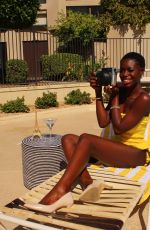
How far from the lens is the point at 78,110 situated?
400 inches

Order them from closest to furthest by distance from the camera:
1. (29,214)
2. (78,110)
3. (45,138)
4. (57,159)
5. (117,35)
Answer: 1. (29,214)
2. (57,159)
3. (45,138)
4. (78,110)
5. (117,35)

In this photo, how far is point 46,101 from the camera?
1018 cm

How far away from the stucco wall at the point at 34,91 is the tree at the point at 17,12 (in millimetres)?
3160

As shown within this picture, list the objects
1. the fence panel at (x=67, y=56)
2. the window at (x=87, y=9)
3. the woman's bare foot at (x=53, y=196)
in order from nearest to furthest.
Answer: the woman's bare foot at (x=53, y=196) < the fence panel at (x=67, y=56) < the window at (x=87, y=9)

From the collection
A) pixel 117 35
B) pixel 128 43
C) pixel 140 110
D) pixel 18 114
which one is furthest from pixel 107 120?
pixel 117 35

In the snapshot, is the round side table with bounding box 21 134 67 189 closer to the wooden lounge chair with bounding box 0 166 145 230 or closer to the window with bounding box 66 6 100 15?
the wooden lounge chair with bounding box 0 166 145 230

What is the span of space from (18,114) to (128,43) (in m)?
7.82

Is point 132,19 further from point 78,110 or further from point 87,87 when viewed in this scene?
point 78,110

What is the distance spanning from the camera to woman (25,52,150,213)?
299 cm

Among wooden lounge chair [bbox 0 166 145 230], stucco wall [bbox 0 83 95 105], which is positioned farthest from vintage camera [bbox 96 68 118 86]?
stucco wall [bbox 0 83 95 105]

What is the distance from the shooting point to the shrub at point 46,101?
10.1m

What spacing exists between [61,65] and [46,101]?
3.67m

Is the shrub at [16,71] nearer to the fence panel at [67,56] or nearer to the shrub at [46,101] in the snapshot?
the fence panel at [67,56]

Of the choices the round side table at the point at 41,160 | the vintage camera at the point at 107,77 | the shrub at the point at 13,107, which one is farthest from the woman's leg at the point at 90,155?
the shrub at the point at 13,107
